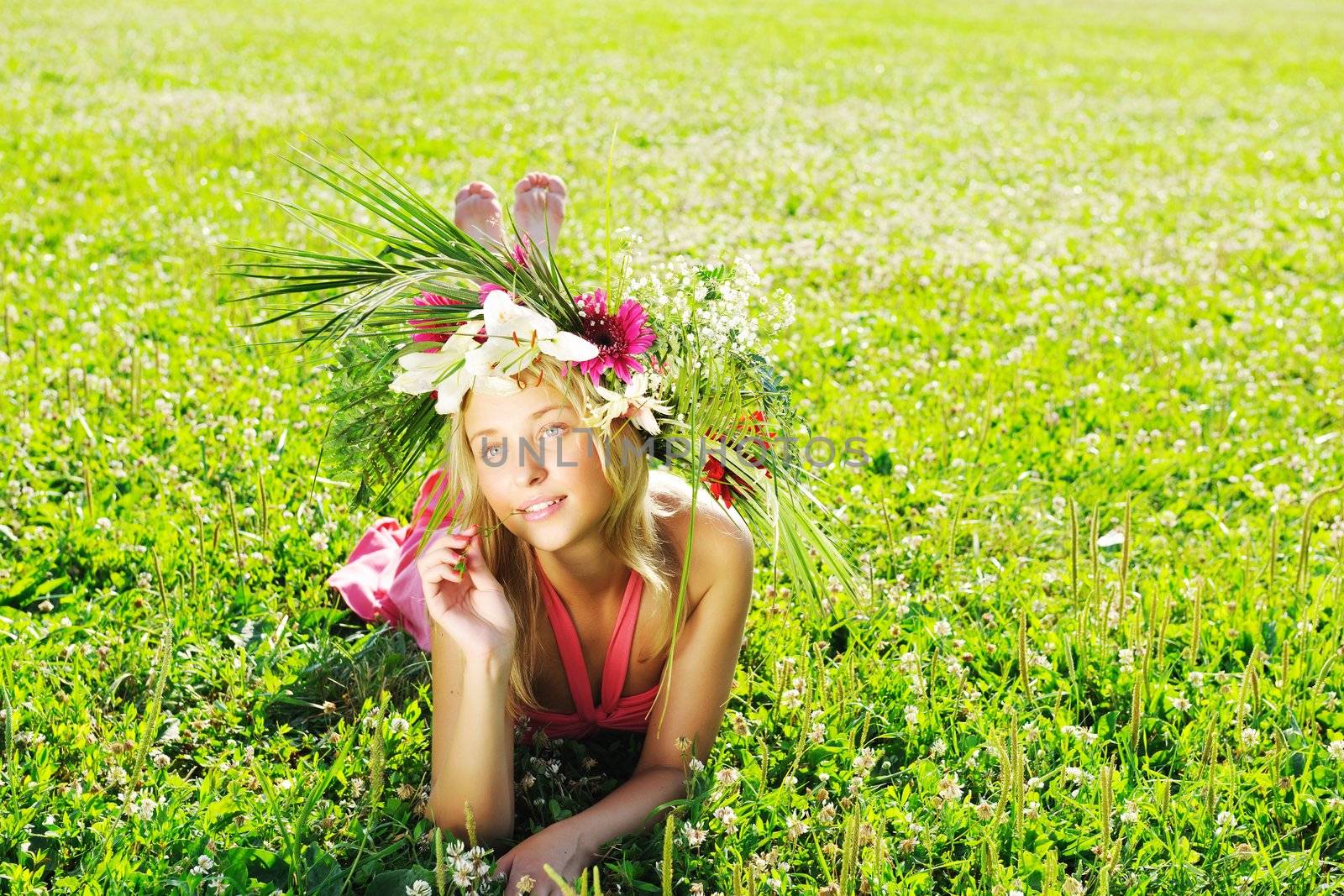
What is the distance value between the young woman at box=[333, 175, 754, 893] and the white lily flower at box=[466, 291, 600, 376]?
14 cm

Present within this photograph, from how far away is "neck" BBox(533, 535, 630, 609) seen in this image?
3.41m

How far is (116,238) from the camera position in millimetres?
8469

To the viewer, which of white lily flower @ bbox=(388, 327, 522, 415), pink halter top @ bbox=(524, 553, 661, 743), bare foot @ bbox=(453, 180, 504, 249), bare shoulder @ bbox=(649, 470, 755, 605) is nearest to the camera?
white lily flower @ bbox=(388, 327, 522, 415)

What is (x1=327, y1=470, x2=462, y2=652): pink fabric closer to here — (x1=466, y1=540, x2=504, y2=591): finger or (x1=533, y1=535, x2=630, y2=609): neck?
(x1=533, y1=535, x2=630, y2=609): neck

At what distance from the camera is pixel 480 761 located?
3158mm

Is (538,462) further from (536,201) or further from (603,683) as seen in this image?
(536,201)

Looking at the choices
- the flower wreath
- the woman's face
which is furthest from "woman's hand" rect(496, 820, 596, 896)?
the flower wreath

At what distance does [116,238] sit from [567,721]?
6.14m

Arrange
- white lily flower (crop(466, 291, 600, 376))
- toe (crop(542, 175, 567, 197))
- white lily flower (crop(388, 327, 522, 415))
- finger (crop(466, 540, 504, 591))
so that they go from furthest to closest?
toe (crop(542, 175, 567, 197)) < finger (crop(466, 540, 504, 591)) < white lily flower (crop(388, 327, 522, 415)) < white lily flower (crop(466, 291, 600, 376))

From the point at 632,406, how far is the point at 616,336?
168mm

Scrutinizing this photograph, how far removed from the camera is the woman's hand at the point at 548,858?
9.77ft

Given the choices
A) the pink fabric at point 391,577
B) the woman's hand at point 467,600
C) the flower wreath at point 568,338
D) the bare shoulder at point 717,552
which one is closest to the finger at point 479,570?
the woman's hand at point 467,600

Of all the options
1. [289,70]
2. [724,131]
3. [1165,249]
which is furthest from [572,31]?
[1165,249]

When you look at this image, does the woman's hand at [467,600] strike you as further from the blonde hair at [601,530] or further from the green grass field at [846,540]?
the green grass field at [846,540]
